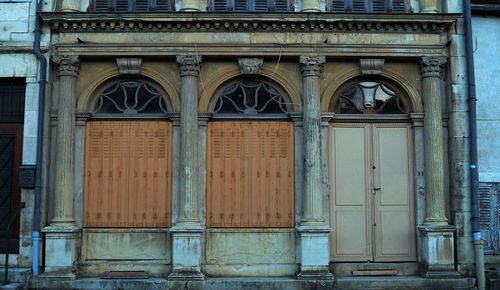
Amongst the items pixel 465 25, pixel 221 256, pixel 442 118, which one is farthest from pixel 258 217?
pixel 465 25

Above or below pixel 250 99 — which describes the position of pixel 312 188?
below

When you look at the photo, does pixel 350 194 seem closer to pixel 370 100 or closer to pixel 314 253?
pixel 314 253

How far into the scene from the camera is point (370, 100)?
11406 mm

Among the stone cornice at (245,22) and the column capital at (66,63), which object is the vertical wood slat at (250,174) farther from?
the column capital at (66,63)

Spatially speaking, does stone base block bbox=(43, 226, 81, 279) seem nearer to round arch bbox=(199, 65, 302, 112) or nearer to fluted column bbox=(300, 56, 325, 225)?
round arch bbox=(199, 65, 302, 112)

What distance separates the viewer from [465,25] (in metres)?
11.2

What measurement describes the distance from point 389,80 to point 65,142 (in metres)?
6.19

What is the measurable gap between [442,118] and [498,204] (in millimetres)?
1937

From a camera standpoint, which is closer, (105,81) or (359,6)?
(105,81)

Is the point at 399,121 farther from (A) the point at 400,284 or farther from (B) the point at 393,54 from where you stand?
(A) the point at 400,284

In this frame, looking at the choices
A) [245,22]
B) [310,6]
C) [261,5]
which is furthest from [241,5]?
[310,6]

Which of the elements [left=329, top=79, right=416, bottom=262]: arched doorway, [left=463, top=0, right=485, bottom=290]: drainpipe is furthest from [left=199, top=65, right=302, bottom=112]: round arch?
[left=463, top=0, right=485, bottom=290]: drainpipe

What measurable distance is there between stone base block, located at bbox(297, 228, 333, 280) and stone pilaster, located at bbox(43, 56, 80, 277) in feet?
13.4

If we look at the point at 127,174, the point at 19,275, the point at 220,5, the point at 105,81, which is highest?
the point at 220,5
